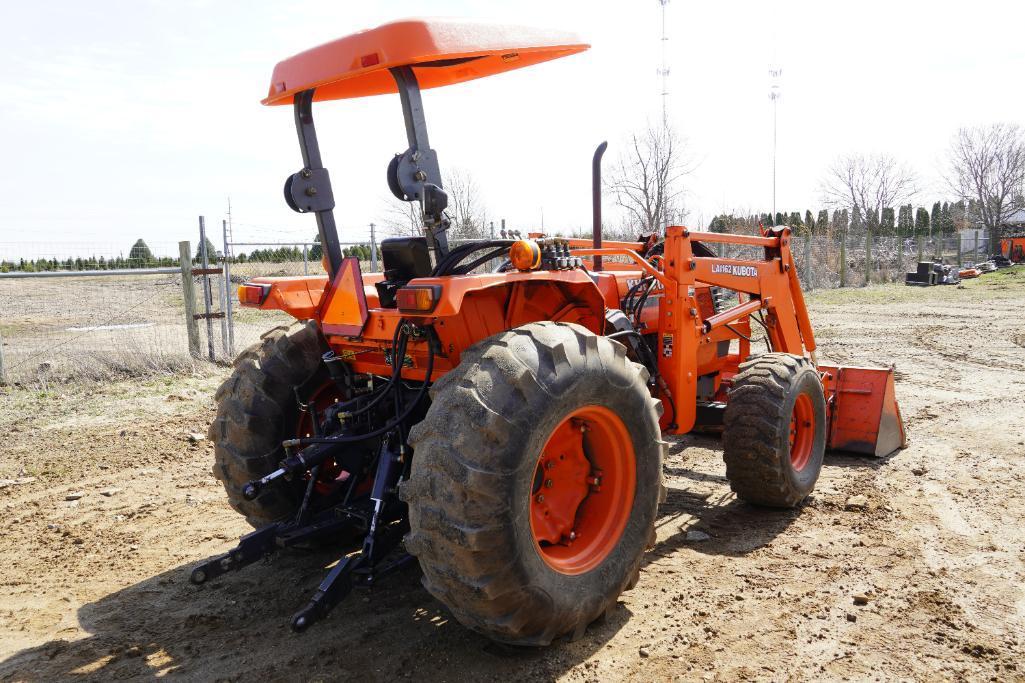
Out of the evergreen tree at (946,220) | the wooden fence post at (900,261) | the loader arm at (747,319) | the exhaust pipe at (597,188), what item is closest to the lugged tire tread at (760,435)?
the loader arm at (747,319)

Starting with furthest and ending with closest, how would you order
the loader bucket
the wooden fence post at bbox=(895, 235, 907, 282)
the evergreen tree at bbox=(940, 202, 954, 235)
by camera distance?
the evergreen tree at bbox=(940, 202, 954, 235) → the wooden fence post at bbox=(895, 235, 907, 282) → the loader bucket

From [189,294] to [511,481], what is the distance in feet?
26.8

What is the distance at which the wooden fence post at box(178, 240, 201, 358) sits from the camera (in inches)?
372

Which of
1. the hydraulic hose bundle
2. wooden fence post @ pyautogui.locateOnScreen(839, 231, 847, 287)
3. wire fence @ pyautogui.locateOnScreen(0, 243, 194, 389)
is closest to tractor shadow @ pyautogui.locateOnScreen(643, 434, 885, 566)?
the hydraulic hose bundle

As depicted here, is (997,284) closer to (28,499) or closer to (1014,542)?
(1014,542)

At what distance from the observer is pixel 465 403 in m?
2.70

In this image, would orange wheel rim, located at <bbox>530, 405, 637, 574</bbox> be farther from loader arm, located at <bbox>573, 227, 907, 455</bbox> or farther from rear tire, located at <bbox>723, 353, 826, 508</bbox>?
rear tire, located at <bbox>723, 353, 826, 508</bbox>

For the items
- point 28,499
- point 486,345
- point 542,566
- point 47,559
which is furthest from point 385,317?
point 28,499

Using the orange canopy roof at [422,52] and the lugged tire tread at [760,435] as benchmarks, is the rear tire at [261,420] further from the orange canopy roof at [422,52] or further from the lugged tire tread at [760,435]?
the lugged tire tread at [760,435]

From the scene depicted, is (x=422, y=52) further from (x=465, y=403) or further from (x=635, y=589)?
(x=635, y=589)

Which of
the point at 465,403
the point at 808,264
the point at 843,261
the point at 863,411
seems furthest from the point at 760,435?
the point at 843,261

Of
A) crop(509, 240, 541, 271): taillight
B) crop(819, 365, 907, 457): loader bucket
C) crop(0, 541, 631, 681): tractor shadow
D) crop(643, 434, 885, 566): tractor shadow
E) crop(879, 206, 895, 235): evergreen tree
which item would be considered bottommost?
crop(643, 434, 885, 566): tractor shadow

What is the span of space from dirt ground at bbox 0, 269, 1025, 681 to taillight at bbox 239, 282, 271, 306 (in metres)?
1.48

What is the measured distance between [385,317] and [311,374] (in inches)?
33.1
